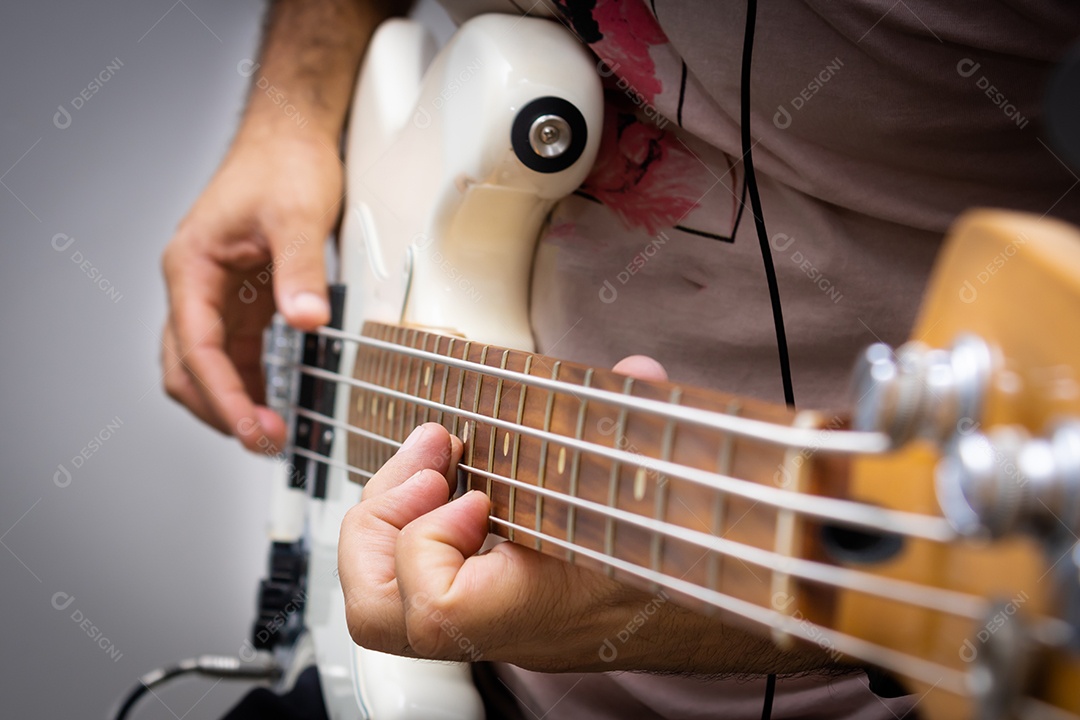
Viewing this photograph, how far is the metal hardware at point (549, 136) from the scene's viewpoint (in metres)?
0.60

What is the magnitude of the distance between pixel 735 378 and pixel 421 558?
0.29 m

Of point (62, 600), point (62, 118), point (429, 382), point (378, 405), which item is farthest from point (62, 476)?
point (429, 382)

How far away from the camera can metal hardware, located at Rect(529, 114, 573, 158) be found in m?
0.60

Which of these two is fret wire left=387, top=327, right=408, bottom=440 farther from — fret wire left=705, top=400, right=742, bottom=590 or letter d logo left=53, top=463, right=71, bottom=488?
letter d logo left=53, top=463, right=71, bottom=488

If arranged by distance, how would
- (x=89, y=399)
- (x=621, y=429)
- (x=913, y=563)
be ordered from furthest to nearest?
(x=89, y=399) → (x=621, y=429) → (x=913, y=563)

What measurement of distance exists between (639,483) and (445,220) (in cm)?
37

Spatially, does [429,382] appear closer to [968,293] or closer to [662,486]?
[662,486]

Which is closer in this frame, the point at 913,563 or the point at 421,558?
the point at 913,563

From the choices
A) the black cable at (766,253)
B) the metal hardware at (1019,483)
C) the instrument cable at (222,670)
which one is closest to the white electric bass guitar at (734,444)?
the metal hardware at (1019,483)

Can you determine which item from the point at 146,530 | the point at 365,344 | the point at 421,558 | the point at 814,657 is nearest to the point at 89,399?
the point at 146,530

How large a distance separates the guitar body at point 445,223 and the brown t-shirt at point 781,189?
0.03 metres

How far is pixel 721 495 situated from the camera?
1.05 ft

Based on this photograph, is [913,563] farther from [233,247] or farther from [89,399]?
[89,399]

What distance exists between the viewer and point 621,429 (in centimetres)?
37
